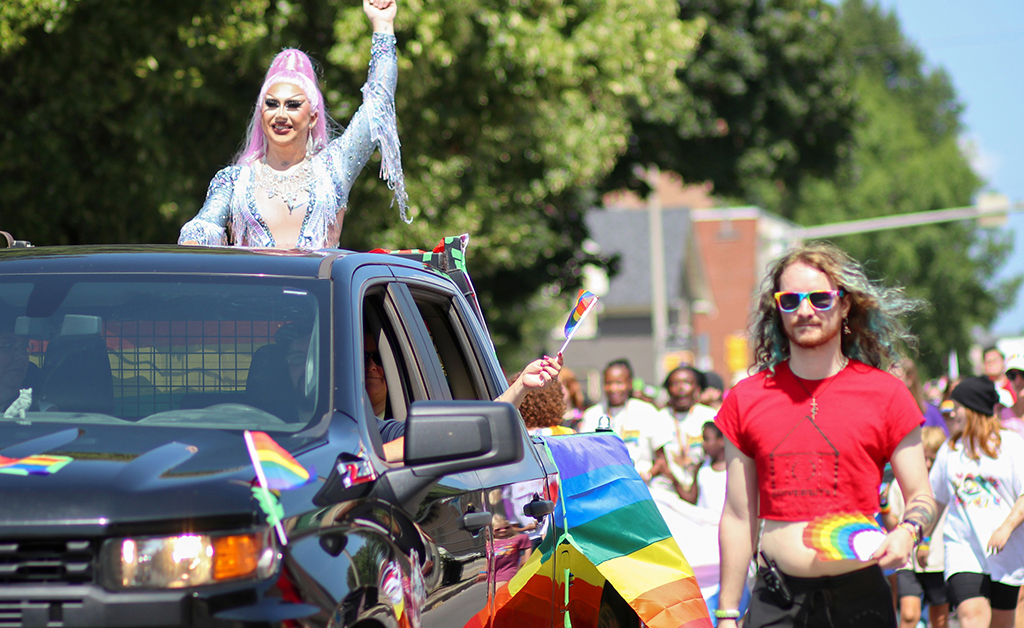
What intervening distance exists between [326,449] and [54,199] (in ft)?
32.1

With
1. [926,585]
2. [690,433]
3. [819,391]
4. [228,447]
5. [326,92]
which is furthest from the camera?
[326,92]

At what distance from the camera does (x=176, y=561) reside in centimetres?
260

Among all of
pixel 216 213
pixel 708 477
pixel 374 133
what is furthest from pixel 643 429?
pixel 216 213

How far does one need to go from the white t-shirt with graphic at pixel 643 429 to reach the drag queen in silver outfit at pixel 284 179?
231 inches

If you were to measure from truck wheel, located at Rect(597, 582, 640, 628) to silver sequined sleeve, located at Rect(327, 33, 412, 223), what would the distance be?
179cm

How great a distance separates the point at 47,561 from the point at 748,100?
21700 mm

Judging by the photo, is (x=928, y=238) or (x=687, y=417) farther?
(x=928, y=238)

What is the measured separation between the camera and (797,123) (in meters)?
23.8

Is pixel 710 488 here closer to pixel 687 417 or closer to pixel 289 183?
pixel 687 417

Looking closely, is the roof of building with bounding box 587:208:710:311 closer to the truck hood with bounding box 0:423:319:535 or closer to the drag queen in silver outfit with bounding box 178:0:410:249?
the drag queen in silver outfit with bounding box 178:0:410:249

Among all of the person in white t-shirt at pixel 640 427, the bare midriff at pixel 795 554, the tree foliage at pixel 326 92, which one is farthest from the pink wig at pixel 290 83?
the person in white t-shirt at pixel 640 427

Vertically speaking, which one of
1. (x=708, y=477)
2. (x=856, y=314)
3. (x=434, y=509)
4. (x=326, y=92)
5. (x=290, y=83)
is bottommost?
(x=708, y=477)

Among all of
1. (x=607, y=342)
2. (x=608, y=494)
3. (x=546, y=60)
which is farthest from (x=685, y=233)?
(x=608, y=494)

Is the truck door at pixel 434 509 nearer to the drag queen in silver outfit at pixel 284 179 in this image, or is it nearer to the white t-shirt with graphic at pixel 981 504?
the drag queen in silver outfit at pixel 284 179
